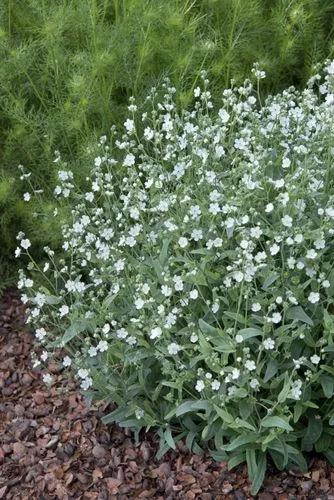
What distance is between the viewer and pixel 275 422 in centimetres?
259

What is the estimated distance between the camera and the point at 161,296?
2.88 meters

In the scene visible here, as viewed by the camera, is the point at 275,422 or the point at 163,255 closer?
the point at 275,422

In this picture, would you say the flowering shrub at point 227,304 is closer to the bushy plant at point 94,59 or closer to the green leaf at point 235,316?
the green leaf at point 235,316

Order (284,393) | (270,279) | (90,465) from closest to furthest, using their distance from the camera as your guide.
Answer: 1. (284,393)
2. (270,279)
3. (90,465)

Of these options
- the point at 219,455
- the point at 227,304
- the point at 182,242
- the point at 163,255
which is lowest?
the point at 219,455

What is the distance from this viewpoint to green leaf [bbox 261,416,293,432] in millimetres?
2559

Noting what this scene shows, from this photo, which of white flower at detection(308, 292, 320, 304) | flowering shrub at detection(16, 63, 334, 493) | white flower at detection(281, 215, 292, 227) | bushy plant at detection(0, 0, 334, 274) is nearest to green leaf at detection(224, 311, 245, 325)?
flowering shrub at detection(16, 63, 334, 493)

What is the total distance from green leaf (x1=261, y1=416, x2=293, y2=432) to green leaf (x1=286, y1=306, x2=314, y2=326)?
327 millimetres

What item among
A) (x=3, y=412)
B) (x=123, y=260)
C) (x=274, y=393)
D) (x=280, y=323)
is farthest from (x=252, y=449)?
(x=3, y=412)

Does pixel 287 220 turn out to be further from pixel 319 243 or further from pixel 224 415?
pixel 224 415

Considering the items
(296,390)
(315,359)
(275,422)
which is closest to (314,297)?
(315,359)

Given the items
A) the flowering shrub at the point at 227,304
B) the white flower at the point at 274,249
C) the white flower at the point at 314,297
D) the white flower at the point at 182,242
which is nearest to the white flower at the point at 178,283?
the flowering shrub at the point at 227,304

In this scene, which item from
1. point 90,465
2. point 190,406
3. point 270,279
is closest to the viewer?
point 270,279

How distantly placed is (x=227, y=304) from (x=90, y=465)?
83 cm
